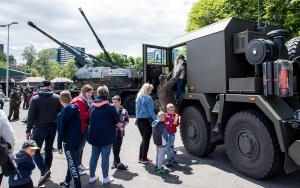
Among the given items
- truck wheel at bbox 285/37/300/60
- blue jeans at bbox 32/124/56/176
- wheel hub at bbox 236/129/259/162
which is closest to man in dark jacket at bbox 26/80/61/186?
blue jeans at bbox 32/124/56/176

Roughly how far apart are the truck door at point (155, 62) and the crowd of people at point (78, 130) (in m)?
1.57

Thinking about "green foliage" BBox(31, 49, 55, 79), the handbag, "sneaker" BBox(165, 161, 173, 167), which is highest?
"green foliage" BBox(31, 49, 55, 79)

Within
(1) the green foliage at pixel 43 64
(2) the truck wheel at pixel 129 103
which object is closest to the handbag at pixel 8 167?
(2) the truck wheel at pixel 129 103

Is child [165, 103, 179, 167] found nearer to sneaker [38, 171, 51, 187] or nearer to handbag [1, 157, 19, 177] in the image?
sneaker [38, 171, 51, 187]

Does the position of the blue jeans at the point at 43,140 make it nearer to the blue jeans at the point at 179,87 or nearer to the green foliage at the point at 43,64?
the blue jeans at the point at 179,87

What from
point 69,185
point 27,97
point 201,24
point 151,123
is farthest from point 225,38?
point 27,97

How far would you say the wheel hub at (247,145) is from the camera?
4609mm

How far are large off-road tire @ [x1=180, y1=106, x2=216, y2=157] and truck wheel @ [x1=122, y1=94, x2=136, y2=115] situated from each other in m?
8.11

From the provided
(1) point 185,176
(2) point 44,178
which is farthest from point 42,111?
(1) point 185,176

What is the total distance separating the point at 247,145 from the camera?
4.72 m

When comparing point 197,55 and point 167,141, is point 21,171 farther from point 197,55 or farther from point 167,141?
point 197,55

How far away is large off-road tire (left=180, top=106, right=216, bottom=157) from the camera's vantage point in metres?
5.84

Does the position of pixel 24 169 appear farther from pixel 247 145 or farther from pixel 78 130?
pixel 247 145

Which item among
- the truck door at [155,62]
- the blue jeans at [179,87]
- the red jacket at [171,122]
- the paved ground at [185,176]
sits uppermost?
the truck door at [155,62]
